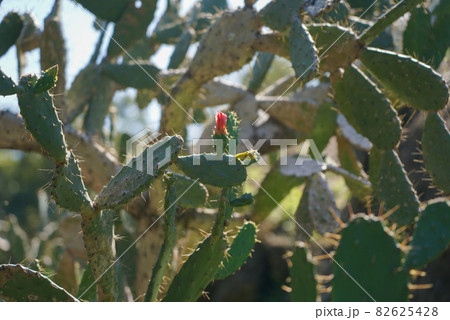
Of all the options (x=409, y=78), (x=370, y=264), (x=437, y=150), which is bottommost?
(x=370, y=264)

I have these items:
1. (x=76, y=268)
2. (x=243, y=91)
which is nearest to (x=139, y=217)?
(x=76, y=268)

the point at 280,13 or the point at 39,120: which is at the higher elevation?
the point at 280,13

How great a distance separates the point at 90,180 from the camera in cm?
258

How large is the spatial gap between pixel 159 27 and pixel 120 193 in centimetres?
224

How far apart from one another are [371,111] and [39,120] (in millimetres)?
1214

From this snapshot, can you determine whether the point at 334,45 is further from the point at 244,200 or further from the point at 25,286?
the point at 25,286

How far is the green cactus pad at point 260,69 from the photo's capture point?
3.00 metres

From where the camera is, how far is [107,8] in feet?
8.74

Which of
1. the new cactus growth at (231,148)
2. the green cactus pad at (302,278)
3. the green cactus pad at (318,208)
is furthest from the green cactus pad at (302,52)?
the green cactus pad at (318,208)

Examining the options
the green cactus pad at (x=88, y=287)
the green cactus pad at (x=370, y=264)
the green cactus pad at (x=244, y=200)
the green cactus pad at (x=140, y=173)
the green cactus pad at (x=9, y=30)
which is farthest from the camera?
the green cactus pad at (x=9, y=30)

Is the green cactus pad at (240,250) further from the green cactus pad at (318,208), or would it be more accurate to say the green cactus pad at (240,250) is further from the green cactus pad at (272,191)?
the green cactus pad at (272,191)

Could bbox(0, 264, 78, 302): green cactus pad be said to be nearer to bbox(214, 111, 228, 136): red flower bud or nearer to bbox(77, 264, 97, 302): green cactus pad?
bbox(77, 264, 97, 302): green cactus pad

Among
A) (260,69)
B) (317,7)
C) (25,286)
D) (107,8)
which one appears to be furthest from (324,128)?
(25,286)

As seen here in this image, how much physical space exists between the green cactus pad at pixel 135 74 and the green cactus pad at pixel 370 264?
1.68 metres
